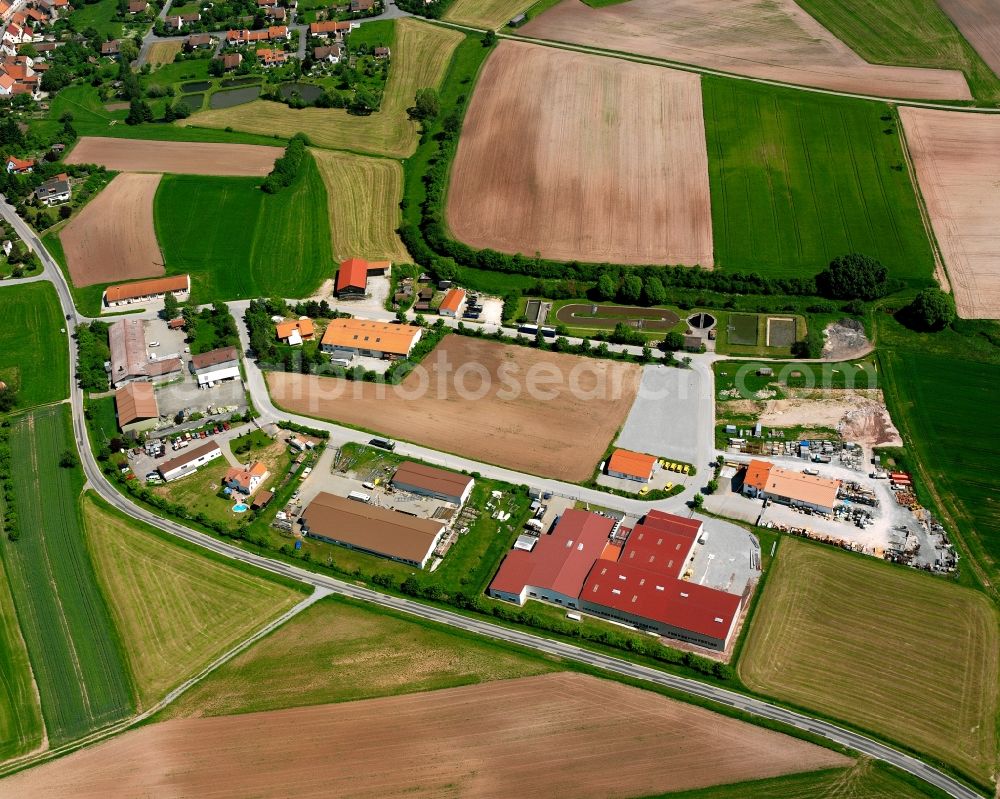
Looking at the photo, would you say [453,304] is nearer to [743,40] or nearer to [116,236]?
[116,236]

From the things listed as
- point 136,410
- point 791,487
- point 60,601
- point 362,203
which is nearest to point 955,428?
point 791,487

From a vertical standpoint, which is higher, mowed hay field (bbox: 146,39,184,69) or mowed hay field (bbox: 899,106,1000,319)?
mowed hay field (bbox: 146,39,184,69)

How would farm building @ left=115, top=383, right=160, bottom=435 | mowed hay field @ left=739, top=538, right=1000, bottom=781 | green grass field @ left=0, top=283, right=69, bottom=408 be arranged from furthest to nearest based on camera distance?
green grass field @ left=0, top=283, right=69, bottom=408 → farm building @ left=115, top=383, right=160, bottom=435 → mowed hay field @ left=739, top=538, right=1000, bottom=781

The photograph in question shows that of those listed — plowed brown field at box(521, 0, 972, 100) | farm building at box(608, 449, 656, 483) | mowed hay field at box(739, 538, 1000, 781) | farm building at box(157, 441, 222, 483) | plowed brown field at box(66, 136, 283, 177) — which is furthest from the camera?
plowed brown field at box(521, 0, 972, 100)

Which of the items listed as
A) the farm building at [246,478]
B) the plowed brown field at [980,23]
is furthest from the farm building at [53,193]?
the plowed brown field at [980,23]

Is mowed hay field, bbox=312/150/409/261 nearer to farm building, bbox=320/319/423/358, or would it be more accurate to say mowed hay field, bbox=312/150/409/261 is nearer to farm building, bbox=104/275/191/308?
farm building, bbox=320/319/423/358

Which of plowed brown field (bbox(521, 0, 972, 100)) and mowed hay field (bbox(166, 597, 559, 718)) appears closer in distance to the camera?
mowed hay field (bbox(166, 597, 559, 718))

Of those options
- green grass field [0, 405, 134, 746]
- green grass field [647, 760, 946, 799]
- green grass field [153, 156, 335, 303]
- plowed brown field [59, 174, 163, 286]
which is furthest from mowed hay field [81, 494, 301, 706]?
plowed brown field [59, 174, 163, 286]
